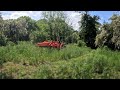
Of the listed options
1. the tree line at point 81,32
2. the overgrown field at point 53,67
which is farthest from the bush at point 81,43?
the overgrown field at point 53,67

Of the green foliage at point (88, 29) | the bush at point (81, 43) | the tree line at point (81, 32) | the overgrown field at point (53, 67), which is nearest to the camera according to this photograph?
the overgrown field at point (53, 67)

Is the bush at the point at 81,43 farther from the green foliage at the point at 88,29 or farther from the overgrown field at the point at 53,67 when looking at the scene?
the overgrown field at the point at 53,67

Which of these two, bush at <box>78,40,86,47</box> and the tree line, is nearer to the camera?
the tree line

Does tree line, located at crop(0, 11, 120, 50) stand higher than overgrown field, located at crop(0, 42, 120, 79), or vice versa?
tree line, located at crop(0, 11, 120, 50)

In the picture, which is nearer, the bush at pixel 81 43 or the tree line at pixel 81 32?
the tree line at pixel 81 32

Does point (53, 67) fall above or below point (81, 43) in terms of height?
below

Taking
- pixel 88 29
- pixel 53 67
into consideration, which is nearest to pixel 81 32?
pixel 88 29

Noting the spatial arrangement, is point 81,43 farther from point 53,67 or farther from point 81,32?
point 53,67

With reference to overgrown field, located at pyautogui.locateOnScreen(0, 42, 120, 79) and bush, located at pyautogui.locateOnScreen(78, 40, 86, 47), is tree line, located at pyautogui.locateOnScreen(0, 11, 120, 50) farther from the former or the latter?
overgrown field, located at pyautogui.locateOnScreen(0, 42, 120, 79)

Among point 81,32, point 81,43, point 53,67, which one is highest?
point 81,32

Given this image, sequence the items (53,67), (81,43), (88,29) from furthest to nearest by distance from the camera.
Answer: (88,29)
(81,43)
(53,67)

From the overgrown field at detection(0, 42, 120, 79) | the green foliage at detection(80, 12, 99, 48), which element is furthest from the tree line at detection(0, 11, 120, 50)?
the overgrown field at detection(0, 42, 120, 79)
